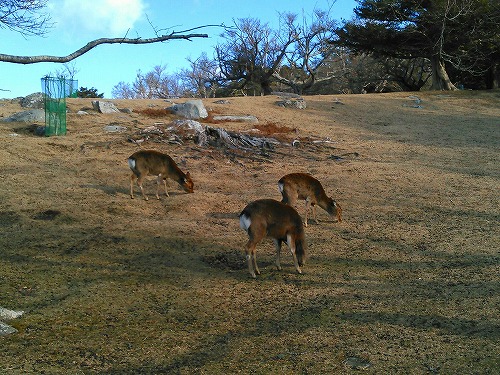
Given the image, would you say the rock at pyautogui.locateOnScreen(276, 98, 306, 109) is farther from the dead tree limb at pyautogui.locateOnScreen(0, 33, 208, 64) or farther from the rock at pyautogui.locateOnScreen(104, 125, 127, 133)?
the dead tree limb at pyautogui.locateOnScreen(0, 33, 208, 64)

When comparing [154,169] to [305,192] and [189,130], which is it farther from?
[189,130]

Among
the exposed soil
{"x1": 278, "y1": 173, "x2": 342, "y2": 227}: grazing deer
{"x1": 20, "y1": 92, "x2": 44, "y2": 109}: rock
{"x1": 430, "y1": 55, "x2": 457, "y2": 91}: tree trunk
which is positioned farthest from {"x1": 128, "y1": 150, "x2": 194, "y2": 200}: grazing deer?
{"x1": 430, "y1": 55, "x2": 457, "y2": 91}: tree trunk

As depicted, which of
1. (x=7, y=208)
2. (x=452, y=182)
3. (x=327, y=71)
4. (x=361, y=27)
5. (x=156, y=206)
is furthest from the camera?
(x=327, y=71)

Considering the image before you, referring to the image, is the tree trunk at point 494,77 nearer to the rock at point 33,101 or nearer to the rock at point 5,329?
the rock at point 33,101

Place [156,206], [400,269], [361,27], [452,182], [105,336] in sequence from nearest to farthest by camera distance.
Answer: [105,336] < [400,269] < [156,206] < [452,182] < [361,27]

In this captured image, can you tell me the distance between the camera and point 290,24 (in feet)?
149

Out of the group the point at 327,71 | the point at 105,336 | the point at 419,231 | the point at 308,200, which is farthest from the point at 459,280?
the point at 327,71

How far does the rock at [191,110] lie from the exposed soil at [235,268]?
14.6 feet

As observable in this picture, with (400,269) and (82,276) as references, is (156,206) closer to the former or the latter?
(82,276)

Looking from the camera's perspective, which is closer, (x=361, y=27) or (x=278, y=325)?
(x=278, y=325)

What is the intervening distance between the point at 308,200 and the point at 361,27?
23999 mm

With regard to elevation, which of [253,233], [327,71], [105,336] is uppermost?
[327,71]

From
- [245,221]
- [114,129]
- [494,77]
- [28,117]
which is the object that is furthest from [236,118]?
[494,77]

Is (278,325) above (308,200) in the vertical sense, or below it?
below
